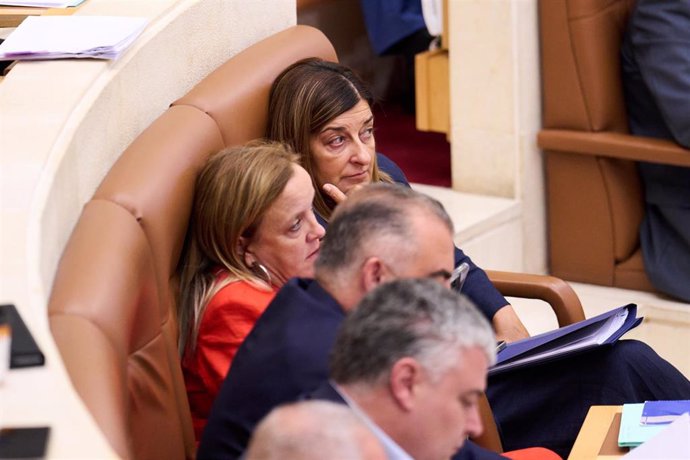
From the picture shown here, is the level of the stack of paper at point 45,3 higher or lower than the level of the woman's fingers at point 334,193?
higher

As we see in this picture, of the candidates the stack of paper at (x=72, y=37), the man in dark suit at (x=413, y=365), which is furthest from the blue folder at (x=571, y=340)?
the man in dark suit at (x=413, y=365)

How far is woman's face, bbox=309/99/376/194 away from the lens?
3.10 meters

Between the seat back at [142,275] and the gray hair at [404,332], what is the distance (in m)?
0.39

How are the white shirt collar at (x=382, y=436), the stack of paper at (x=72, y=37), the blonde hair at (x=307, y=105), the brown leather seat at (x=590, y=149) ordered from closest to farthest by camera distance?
the white shirt collar at (x=382, y=436)
the stack of paper at (x=72, y=37)
the blonde hair at (x=307, y=105)
the brown leather seat at (x=590, y=149)

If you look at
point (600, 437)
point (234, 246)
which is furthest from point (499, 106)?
point (600, 437)

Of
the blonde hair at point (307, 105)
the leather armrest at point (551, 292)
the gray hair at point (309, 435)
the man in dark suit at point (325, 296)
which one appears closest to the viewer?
the gray hair at point (309, 435)

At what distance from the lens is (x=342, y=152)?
311 cm

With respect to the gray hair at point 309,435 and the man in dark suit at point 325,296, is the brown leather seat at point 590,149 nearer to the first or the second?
the man in dark suit at point 325,296

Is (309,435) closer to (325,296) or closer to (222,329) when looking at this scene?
(325,296)

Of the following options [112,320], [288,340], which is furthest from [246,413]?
[112,320]

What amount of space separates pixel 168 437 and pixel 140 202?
42cm

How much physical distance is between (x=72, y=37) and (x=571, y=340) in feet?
4.08

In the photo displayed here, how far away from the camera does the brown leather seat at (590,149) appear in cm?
432

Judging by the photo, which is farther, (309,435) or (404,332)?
(404,332)
